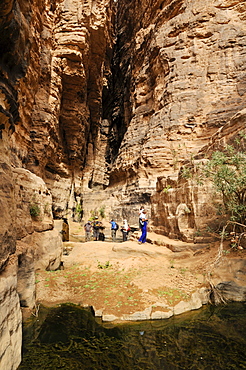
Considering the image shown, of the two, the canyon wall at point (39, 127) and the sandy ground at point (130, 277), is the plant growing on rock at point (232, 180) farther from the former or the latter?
the canyon wall at point (39, 127)

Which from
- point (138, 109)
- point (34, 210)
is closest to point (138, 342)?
point (34, 210)

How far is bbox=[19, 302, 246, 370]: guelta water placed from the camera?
392cm

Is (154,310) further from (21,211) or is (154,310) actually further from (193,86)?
(193,86)

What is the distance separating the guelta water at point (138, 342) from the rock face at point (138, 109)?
1.11 metres

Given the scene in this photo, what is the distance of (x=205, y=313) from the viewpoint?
562cm

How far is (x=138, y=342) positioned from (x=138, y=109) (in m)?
23.7

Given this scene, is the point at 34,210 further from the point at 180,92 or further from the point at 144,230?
the point at 180,92

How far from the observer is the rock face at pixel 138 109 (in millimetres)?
9516

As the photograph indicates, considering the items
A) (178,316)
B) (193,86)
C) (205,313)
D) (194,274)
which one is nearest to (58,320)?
(178,316)

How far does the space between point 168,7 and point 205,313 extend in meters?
27.4

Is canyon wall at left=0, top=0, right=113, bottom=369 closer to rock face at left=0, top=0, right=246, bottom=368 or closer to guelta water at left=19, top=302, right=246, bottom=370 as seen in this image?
rock face at left=0, top=0, right=246, bottom=368

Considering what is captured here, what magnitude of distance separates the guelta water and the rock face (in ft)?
3.65

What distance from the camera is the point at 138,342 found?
14.9 feet

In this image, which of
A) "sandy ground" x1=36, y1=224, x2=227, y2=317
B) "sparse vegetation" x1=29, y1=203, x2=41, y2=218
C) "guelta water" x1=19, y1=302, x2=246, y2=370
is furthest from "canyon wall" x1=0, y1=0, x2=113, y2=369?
"sandy ground" x1=36, y1=224, x2=227, y2=317
